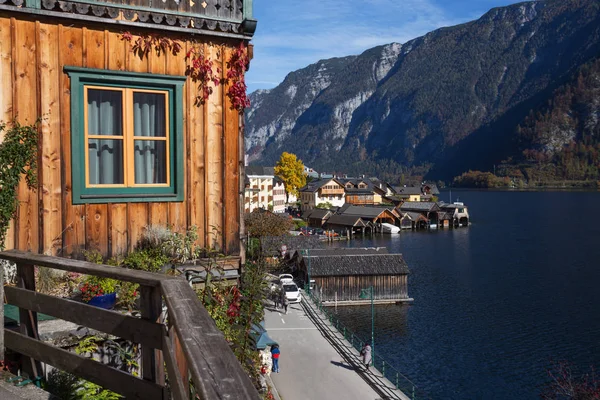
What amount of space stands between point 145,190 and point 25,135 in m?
1.46

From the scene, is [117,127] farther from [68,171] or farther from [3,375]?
[3,375]

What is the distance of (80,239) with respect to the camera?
21.7 ft

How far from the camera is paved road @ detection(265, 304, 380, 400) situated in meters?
20.9

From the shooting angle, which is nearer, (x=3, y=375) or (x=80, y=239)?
(x=3, y=375)

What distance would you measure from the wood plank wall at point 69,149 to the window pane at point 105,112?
0.28 meters

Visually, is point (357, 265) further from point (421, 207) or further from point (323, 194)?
point (323, 194)

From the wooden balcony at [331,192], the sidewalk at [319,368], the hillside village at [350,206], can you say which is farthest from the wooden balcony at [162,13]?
the wooden balcony at [331,192]

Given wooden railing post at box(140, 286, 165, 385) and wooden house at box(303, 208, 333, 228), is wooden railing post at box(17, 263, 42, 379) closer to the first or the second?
wooden railing post at box(140, 286, 165, 385)

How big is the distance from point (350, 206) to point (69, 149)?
93894mm

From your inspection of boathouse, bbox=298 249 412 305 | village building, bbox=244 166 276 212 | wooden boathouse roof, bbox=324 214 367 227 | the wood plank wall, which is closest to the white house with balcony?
village building, bbox=244 166 276 212

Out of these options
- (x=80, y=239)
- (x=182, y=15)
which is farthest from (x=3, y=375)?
(x=182, y=15)

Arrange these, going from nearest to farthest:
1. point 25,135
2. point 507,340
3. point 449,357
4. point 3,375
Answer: point 3,375 < point 25,135 < point 449,357 < point 507,340

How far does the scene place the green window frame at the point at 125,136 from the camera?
21.4 feet

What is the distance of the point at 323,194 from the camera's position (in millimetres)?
112188
